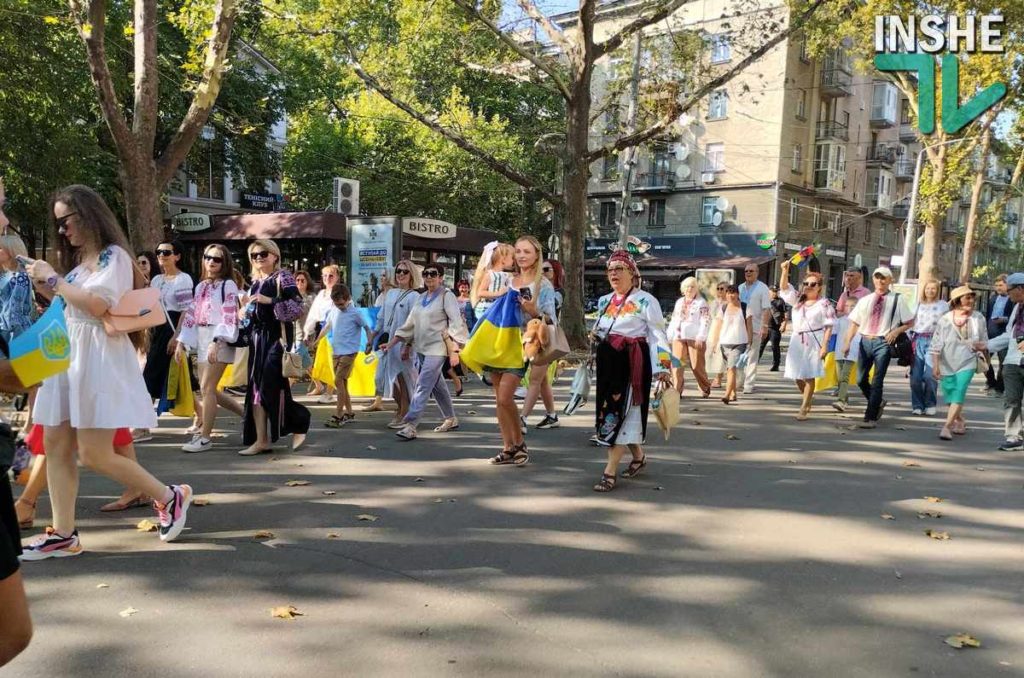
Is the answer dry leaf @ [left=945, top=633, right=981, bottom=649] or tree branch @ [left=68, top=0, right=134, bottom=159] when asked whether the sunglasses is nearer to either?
dry leaf @ [left=945, top=633, right=981, bottom=649]

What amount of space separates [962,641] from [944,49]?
2120cm

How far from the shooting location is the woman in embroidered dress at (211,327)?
6.88 meters

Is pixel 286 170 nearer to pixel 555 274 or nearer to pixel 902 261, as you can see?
pixel 902 261

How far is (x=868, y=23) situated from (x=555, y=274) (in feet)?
52.0

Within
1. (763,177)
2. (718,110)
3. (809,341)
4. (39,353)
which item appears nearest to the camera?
(39,353)

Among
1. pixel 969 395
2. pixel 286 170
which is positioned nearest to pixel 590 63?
pixel 969 395

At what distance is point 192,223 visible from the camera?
22688 millimetres

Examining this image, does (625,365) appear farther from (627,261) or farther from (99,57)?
(99,57)

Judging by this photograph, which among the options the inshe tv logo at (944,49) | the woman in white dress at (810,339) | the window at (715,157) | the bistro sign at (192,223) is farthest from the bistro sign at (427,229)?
the window at (715,157)

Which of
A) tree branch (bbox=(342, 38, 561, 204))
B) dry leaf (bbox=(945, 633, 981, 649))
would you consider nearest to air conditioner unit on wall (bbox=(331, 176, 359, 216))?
tree branch (bbox=(342, 38, 561, 204))

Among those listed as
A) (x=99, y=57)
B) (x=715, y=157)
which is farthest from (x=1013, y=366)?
(x=715, y=157)

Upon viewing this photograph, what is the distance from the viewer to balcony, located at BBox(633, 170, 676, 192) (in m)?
42.8

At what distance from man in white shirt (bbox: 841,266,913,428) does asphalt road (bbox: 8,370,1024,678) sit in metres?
2.20

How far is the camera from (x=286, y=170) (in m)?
35.3
